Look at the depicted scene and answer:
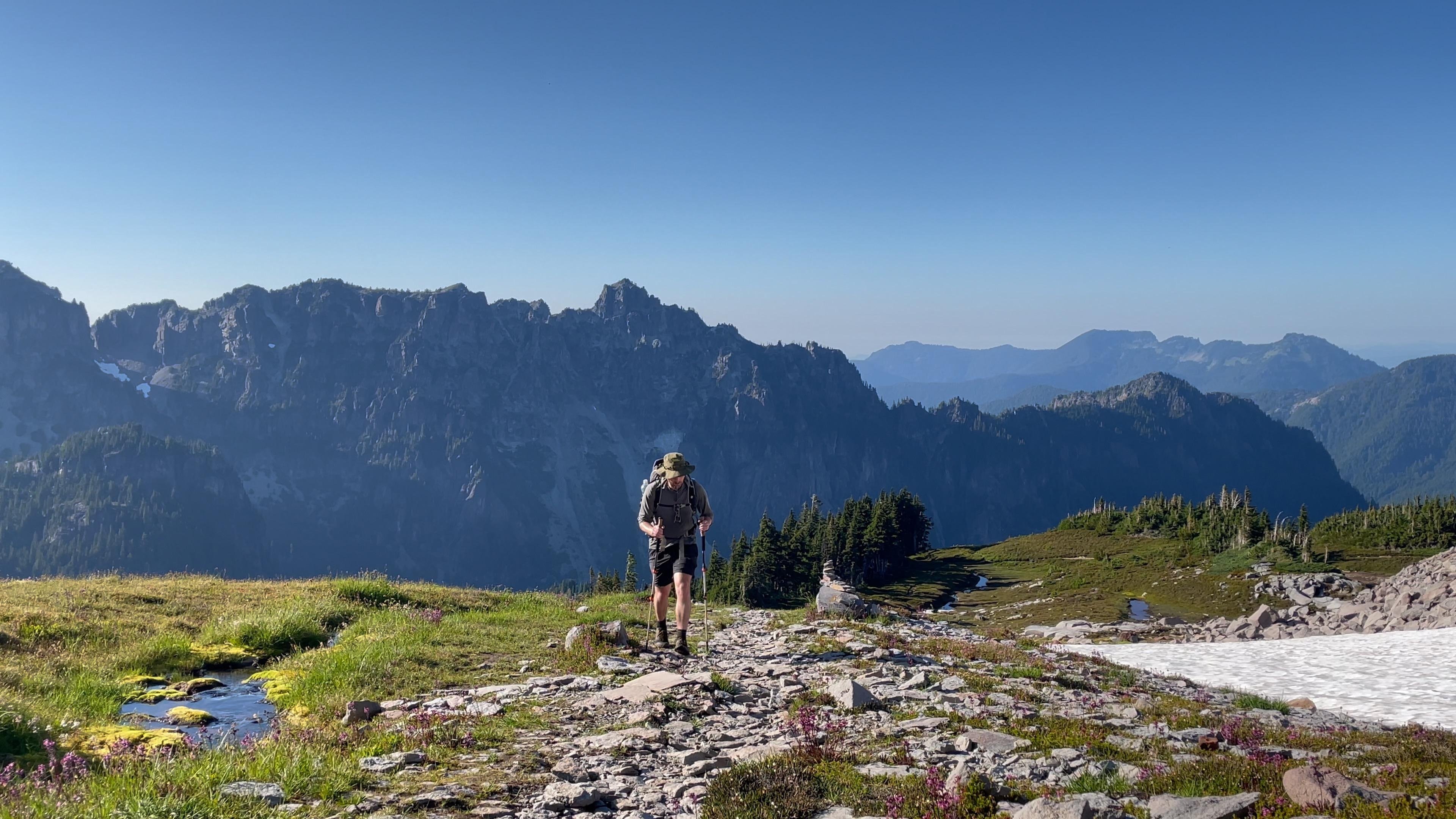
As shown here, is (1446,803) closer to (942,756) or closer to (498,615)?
(942,756)

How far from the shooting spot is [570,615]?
1980 centimetres

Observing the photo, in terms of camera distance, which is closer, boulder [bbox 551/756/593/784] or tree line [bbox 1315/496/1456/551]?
boulder [bbox 551/756/593/784]

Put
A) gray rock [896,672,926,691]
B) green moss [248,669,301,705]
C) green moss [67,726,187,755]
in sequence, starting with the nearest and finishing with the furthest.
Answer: green moss [67,726,187,755] < green moss [248,669,301,705] < gray rock [896,672,926,691]

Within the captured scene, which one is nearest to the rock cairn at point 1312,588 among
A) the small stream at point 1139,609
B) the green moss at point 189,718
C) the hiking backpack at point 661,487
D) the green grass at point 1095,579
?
the green grass at point 1095,579

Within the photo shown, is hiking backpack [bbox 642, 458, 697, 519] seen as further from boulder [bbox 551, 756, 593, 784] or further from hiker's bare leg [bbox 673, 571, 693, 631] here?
boulder [bbox 551, 756, 593, 784]

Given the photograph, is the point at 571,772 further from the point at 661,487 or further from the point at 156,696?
the point at 156,696

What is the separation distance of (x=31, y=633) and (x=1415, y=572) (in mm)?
59329

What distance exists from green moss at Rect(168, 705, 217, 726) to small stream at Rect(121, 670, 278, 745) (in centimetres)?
8

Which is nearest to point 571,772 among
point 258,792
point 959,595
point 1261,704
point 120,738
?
point 258,792

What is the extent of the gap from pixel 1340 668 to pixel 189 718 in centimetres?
2717

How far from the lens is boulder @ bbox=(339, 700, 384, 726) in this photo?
1002cm

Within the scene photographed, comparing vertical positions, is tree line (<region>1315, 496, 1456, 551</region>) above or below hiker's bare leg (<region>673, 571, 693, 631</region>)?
below

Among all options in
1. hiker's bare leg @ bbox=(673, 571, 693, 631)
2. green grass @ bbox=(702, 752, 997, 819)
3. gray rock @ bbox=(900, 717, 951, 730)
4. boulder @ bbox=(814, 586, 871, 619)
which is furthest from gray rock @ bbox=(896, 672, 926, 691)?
boulder @ bbox=(814, 586, 871, 619)

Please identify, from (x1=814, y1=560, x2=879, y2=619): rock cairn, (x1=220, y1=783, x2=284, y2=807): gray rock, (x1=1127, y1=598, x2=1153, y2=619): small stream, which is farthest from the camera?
(x1=1127, y1=598, x2=1153, y2=619): small stream
